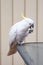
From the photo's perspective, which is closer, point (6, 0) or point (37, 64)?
point (37, 64)

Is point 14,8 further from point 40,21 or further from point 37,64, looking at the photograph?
point 37,64

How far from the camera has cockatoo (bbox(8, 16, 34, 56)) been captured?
3.95ft

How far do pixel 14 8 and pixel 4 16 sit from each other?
0.13 metres

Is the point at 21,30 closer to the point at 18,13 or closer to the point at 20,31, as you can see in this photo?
the point at 20,31

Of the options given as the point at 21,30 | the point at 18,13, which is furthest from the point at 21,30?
the point at 18,13

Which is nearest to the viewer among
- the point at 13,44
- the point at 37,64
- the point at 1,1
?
the point at 37,64

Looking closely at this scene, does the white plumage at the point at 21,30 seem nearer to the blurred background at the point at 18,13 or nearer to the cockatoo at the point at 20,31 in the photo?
the cockatoo at the point at 20,31

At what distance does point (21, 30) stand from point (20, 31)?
0.02 m

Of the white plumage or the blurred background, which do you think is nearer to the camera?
the white plumage

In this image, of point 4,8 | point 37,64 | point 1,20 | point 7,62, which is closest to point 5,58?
point 7,62

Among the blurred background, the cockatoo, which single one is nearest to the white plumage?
the cockatoo

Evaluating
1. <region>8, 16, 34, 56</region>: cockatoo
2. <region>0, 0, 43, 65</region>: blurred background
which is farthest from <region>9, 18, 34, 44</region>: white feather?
<region>0, 0, 43, 65</region>: blurred background

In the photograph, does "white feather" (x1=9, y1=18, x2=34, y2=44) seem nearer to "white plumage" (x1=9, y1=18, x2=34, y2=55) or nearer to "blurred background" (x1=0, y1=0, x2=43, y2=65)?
"white plumage" (x1=9, y1=18, x2=34, y2=55)

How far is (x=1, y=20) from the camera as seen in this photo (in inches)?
73.2
